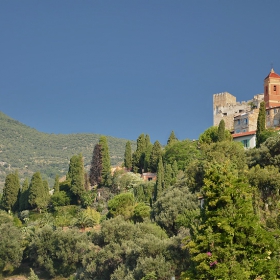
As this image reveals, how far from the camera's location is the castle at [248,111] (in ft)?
198

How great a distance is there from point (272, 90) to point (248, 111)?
14.9 feet

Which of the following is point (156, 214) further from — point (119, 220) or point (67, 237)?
point (67, 237)

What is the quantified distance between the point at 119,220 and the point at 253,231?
58.6 feet

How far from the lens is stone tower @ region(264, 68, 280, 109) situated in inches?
2584

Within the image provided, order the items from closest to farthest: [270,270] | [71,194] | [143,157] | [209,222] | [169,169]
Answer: [270,270], [209,222], [169,169], [71,194], [143,157]

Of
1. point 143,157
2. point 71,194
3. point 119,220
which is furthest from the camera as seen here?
point 143,157

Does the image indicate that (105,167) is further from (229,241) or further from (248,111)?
(229,241)

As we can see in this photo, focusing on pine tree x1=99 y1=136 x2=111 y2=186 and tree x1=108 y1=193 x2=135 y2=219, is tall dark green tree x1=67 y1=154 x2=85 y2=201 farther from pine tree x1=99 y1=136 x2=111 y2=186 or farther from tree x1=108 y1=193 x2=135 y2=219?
tree x1=108 y1=193 x2=135 y2=219

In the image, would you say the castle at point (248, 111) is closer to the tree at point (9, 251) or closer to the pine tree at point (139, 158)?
the pine tree at point (139, 158)

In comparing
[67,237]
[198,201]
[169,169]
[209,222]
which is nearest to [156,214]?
[198,201]

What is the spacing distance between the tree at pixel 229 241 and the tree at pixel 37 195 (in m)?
41.6

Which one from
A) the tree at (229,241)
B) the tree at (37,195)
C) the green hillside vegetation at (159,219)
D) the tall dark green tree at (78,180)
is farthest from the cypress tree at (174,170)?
the tree at (229,241)

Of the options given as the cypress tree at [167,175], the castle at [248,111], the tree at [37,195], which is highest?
the castle at [248,111]

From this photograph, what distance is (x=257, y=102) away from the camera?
2958 inches
